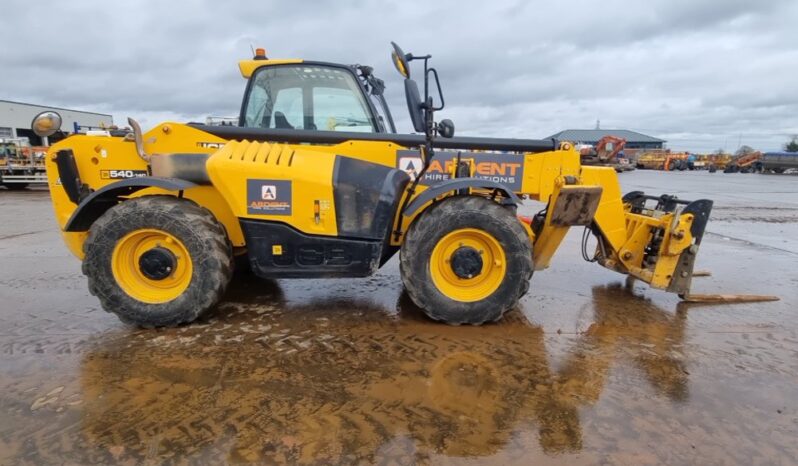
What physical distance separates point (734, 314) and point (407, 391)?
10.5 ft

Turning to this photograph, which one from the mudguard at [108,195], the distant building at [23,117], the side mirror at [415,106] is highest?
the distant building at [23,117]

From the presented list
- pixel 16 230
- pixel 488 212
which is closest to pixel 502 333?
pixel 488 212

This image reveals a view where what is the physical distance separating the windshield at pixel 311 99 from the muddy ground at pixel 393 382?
1.60 metres

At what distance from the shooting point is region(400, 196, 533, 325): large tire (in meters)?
3.72

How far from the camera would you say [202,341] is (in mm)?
3479

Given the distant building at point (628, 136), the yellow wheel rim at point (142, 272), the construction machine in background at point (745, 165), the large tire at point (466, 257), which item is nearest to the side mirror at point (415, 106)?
Result: the large tire at point (466, 257)

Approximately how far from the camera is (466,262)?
3.77m

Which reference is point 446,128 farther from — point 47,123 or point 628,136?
point 628,136

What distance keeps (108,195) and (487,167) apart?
10.2ft

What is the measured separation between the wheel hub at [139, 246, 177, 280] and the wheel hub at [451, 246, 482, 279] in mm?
2128

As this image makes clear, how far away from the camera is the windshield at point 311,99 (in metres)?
4.42

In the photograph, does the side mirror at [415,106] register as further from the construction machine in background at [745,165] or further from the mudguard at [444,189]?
the construction machine in background at [745,165]

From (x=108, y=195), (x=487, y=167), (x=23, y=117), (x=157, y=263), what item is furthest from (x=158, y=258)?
(x=23, y=117)

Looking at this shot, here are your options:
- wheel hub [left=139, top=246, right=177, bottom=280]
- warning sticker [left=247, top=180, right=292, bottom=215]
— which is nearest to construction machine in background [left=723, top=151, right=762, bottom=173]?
warning sticker [left=247, top=180, right=292, bottom=215]
